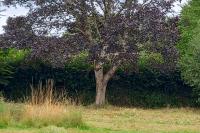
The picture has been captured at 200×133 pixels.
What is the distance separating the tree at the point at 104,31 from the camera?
24.8 m

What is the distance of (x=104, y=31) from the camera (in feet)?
81.8

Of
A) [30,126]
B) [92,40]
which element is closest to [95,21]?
[92,40]

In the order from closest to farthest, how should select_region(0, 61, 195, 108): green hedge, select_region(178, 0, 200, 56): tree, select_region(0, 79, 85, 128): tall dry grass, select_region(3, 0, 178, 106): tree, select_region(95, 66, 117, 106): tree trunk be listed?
select_region(0, 79, 85, 128): tall dry grass < select_region(3, 0, 178, 106): tree < select_region(95, 66, 117, 106): tree trunk < select_region(0, 61, 195, 108): green hedge < select_region(178, 0, 200, 56): tree

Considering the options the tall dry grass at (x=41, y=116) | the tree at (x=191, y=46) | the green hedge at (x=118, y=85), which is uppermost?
the tree at (x=191, y=46)

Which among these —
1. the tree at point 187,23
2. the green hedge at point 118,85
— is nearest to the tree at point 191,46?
the tree at point 187,23

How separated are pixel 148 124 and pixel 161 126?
615 mm

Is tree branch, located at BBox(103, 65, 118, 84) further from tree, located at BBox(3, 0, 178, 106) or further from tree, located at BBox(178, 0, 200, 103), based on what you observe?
tree, located at BBox(178, 0, 200, 103)

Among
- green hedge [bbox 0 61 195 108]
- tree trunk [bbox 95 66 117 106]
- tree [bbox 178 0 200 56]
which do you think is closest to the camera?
tree trunk [bbox 95 66 117 106]

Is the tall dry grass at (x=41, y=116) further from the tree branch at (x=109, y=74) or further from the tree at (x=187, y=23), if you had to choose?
the tree at (x=187, y=23)

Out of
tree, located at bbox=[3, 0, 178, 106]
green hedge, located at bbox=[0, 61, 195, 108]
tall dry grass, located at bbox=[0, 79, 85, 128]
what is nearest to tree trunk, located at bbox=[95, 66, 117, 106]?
tree, located at bbox=[3, 0, 178, 106]

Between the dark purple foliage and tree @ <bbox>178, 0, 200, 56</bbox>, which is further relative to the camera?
tree @ <bbox>178, 0, 200, 56</bbox>

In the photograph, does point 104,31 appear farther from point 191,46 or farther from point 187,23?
point 187,23

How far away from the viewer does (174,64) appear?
26281mm

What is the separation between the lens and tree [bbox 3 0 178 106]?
24750 millimetres
